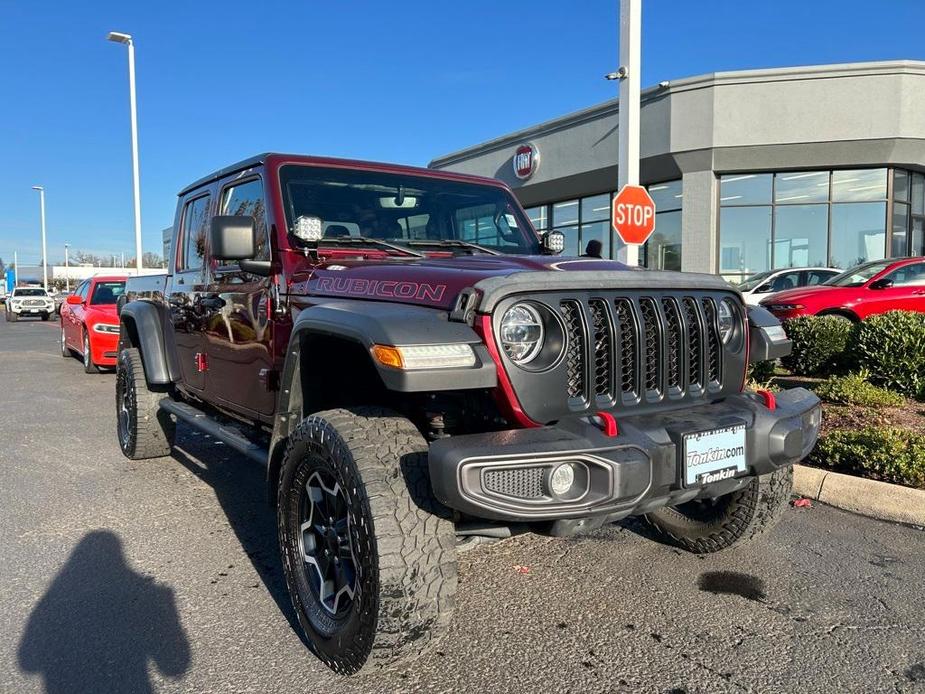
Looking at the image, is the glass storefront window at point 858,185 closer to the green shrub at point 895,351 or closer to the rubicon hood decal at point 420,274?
the green shrub at point 895,351

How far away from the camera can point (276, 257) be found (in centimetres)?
361

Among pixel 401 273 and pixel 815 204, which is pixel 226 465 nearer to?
pixel 401 273

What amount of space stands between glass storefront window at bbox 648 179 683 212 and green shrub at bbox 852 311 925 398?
1286cm

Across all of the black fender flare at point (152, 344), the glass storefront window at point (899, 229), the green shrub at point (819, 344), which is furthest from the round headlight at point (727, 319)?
the glass storefront window at point (899, 229)

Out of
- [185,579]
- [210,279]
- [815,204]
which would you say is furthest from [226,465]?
[815,204]

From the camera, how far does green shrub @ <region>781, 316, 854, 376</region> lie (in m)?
7.52

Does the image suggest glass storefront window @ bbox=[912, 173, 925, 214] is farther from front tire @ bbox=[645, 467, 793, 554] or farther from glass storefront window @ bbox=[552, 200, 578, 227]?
front tire @ bbox=[645, 467, 793, 554]

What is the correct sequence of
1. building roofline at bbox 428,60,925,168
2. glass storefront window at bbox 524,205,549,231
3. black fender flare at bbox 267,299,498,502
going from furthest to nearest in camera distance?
glass storefront window at bbox 524,205,549,231
building roofline at bbox 428,60,925,168
black fender flare at bbox 267,299,498,502

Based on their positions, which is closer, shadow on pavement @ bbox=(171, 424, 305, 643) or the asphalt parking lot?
the asphalt parking lot

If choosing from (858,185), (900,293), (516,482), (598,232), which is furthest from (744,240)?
(516,482)

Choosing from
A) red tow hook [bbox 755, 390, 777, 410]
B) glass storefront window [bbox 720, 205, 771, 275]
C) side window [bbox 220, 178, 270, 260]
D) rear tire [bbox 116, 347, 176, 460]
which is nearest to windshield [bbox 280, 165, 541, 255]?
side window [bbox 220, 178, 270, 260]

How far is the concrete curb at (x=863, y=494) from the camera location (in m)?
4.14

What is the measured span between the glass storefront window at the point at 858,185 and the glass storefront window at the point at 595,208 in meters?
5.99

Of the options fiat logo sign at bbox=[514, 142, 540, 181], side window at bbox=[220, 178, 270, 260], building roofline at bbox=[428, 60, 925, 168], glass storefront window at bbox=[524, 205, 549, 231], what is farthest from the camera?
glass storefront window at bbox=[524, 205, 549, 231]
